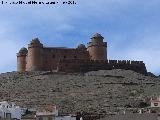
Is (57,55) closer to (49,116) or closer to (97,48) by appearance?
(97,48)

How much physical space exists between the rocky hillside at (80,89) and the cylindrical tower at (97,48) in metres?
2.46

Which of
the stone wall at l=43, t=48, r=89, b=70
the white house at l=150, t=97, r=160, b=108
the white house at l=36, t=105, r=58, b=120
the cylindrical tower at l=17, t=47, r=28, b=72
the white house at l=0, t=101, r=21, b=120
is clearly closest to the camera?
the white house at l=36, t=105, r=58, b=120

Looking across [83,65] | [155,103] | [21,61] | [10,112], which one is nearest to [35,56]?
[21,61]

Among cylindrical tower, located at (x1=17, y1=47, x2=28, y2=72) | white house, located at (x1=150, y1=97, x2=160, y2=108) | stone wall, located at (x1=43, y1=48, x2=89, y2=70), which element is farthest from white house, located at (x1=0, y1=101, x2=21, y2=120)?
cylindrical tower, located at (x1=17, y1=47, x2=28, y2=72)

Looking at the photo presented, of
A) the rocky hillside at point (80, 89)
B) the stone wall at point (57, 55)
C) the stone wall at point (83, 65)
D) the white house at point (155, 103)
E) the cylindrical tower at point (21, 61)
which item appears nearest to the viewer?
the white house at point (155, 103)

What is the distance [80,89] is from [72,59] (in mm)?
12133

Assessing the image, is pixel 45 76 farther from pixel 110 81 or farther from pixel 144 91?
pixel 144 91

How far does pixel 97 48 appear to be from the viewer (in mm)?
105438

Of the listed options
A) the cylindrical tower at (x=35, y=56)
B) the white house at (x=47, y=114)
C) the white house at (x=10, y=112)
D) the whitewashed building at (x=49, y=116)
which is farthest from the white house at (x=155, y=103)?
the cylindrical tower at (x=35, y=56)

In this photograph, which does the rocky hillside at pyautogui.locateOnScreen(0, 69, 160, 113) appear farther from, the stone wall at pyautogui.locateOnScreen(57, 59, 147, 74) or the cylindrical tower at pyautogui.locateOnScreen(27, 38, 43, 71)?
the cylindrical tower at pyautogui.locateOnScreen(27, 38, 43, 71)

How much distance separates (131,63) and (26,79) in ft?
59.9

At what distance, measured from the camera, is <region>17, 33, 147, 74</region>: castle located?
10519cm

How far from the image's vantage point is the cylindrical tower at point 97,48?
10569 centimetres

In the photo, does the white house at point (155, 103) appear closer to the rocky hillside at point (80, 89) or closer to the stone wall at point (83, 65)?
the rocky hillside at point (80, 89)
